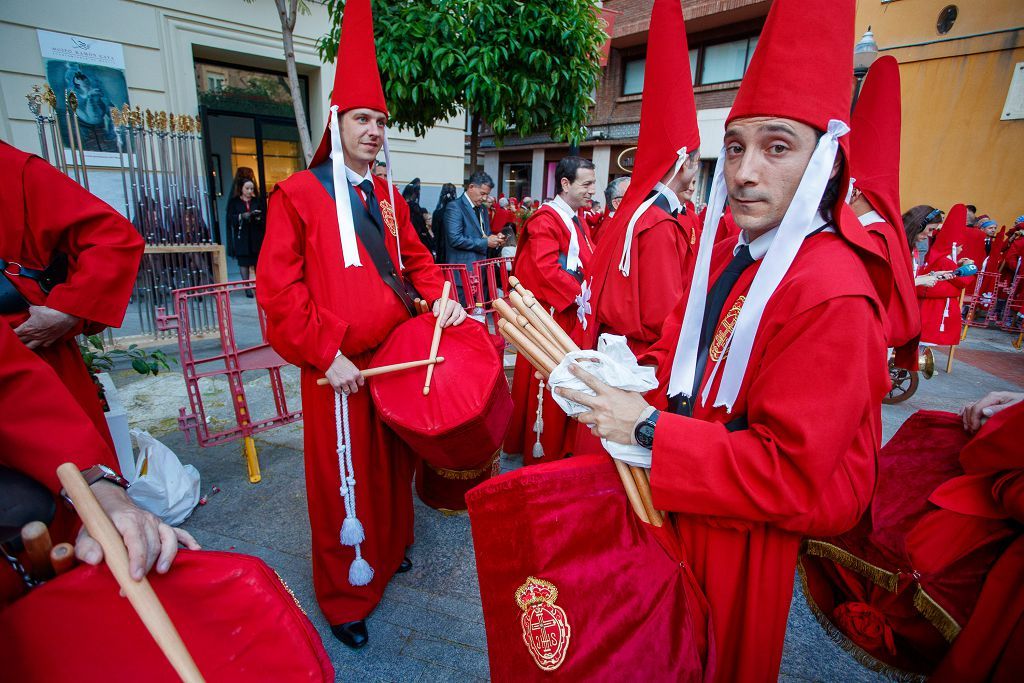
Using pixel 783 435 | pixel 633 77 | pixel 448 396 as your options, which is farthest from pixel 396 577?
pixel 633 77

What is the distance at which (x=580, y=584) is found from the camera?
1065mm

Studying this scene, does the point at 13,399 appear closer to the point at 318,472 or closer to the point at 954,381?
the point at 318,472

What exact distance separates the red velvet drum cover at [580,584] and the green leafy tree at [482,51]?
4419mm

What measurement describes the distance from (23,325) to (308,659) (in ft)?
5.99

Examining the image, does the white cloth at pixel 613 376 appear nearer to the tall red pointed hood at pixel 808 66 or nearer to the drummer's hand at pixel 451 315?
the tall red pointed hood at pixel 808 66

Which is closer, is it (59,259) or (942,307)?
(59,259)

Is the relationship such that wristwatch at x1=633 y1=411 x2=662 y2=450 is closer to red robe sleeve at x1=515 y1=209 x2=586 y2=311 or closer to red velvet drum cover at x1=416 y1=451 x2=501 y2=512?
red velvet drum cover at x1=416 y1=451 x2=501 y2=512

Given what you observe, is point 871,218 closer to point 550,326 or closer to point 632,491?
point 550,326

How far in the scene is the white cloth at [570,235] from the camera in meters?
3.78

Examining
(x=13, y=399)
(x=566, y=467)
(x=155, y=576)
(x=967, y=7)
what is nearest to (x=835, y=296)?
(x=566, y=467)

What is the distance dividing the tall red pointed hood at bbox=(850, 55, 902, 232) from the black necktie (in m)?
2.30

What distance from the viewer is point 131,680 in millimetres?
791

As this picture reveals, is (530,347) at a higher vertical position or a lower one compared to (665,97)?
lower

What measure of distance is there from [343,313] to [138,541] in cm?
139
